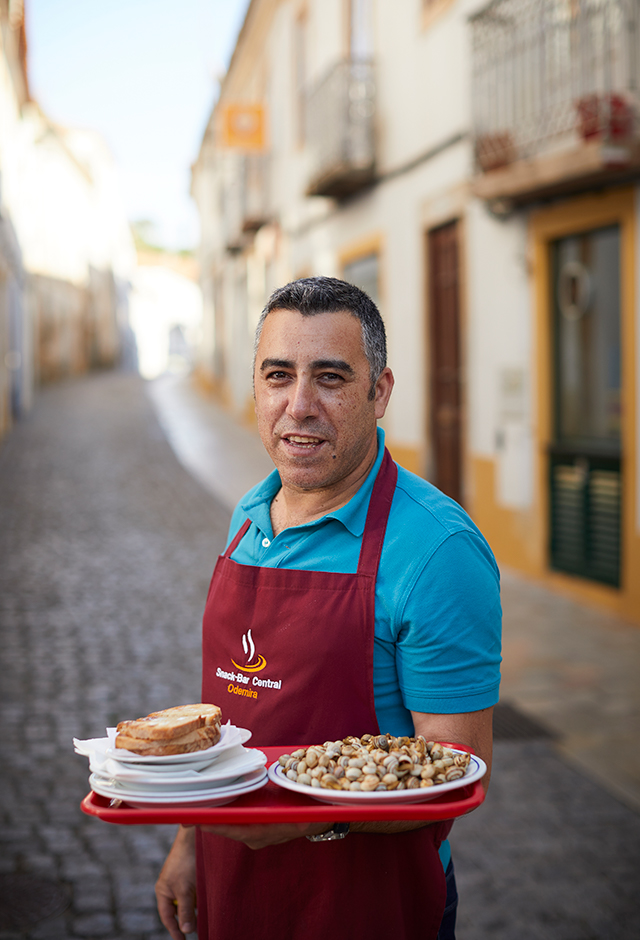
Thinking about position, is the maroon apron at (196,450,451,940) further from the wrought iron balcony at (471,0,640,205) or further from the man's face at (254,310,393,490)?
the wrought iron balcony at (471,0,640,205)

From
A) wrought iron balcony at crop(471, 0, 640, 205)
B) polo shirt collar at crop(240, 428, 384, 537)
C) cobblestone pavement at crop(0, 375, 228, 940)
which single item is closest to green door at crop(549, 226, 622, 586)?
wrought iron balcony at crop(471, 0, 640, 205)

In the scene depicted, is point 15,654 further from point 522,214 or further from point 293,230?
point 293,230

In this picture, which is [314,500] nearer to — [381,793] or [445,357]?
[381,793]

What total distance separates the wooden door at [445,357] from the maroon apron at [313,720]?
8.49m

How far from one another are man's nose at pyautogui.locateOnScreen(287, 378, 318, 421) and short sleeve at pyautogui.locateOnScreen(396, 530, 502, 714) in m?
0.34

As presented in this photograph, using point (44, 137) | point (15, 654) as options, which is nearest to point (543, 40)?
point (15, 654)

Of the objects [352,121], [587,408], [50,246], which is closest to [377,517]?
[587,408]

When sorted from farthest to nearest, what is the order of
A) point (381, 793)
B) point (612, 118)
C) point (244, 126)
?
point (244, 126), point (612, 118), point (381, 793)

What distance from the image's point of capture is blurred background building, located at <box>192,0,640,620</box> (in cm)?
752

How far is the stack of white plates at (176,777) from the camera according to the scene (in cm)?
138

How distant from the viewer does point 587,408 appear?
327 inches

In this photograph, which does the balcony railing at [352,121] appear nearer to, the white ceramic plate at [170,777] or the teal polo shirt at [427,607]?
the teal polo shirt at [427,607]

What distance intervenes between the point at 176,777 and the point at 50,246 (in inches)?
1165

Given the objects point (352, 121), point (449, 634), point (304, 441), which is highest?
point (352, 121)
